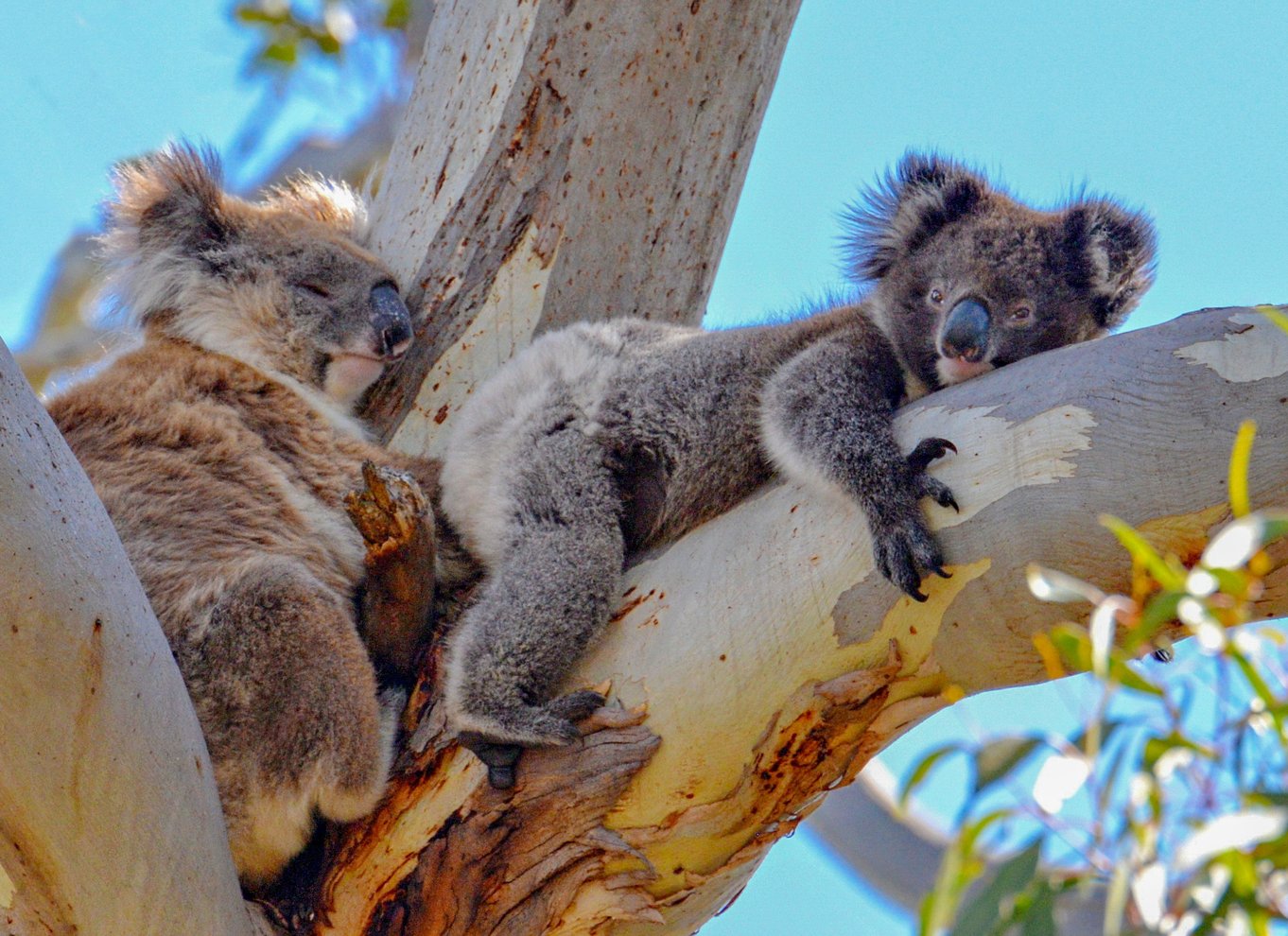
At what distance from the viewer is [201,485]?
308 cm

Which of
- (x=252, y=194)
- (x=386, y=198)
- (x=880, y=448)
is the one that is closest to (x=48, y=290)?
(x=252, y=194)

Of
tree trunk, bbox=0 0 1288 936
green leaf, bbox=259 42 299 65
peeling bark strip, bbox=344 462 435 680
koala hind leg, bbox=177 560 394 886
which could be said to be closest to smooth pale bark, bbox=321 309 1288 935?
tree trunk, bbox=0 0 1288 936

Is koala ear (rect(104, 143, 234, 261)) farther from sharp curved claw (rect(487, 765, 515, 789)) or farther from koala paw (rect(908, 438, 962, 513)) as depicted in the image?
koala paw (rect(908, 438, 962, 513))

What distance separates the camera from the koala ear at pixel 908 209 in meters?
3.39

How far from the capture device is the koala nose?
9.30 feet

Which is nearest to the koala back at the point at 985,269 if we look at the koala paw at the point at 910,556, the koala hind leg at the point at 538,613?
the koala paw at the point at 910,556

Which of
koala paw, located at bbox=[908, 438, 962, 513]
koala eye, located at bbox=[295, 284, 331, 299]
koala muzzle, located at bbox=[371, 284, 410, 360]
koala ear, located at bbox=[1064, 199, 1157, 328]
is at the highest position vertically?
koala ear, located at bbox=[1064, 199, 1157, 328]

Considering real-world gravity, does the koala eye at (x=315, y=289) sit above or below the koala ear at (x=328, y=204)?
below

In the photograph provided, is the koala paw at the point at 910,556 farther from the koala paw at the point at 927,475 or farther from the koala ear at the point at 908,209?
the koala ear at the point at 908,209

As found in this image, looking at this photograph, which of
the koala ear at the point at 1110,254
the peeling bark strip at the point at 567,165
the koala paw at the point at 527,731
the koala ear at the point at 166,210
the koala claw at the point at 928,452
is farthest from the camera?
the koala ear at the point at 166,210

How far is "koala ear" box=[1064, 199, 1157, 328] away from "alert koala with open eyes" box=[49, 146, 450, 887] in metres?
1.74

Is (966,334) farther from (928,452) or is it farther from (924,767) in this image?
(924,767)

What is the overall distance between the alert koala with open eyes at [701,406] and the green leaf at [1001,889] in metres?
1.03

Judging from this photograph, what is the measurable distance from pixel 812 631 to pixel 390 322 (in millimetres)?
1646
